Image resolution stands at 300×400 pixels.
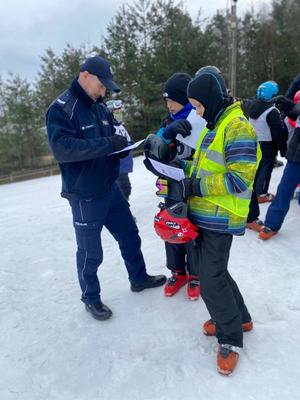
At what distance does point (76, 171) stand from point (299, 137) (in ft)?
7.93

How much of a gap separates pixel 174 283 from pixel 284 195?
162cm

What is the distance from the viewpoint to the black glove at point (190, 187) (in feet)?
7.07

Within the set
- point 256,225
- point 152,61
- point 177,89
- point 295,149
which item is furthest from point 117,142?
point 152,61

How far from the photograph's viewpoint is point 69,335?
2.83 meters

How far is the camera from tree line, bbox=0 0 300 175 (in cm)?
1925

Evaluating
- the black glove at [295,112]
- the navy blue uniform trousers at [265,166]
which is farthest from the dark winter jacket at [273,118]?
the black glove at [295,112]

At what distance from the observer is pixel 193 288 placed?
309cm

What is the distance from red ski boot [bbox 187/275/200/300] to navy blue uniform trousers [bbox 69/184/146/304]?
45 cm

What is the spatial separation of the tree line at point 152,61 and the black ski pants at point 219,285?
56.7ft

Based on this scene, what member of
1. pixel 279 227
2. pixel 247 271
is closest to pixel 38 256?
pixel 247 271

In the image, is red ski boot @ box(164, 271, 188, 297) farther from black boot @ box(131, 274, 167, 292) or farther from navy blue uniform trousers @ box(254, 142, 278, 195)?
navy blue uniform trousers @ box(254, 142, 278, 195)

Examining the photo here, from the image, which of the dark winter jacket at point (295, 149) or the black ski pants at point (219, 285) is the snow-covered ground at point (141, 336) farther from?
the dark winter jacket at point (295, 149)

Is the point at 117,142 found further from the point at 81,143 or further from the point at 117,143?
the point at 81,143

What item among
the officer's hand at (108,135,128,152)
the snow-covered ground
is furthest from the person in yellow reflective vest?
the officer's hand at (108,135,128,152)
